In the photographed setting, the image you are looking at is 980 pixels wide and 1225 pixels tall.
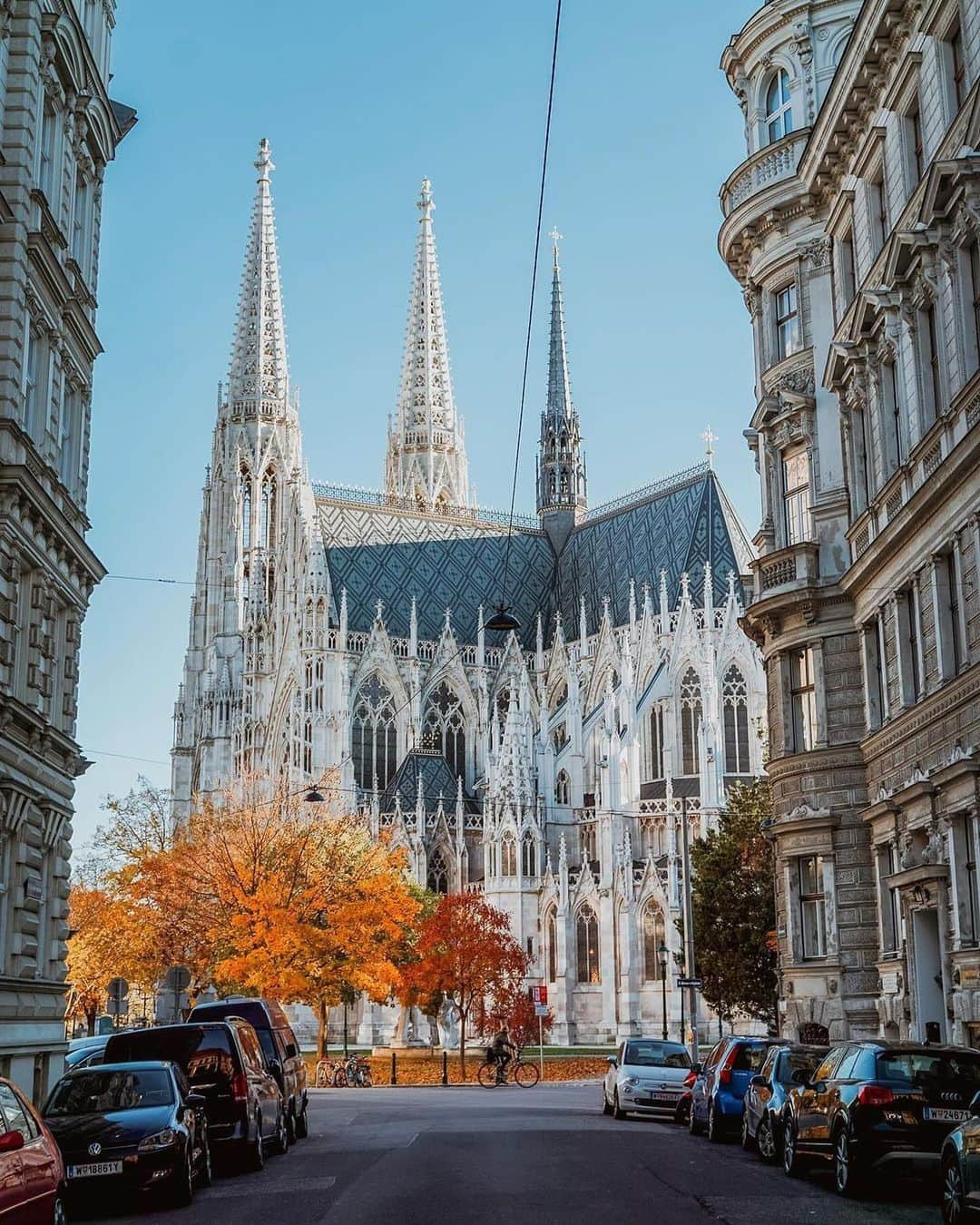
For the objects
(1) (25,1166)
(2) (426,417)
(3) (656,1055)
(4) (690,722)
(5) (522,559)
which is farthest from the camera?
(2) (426,417)

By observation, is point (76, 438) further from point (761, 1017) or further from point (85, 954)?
point (85, 954)

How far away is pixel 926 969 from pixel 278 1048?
912 centimetres

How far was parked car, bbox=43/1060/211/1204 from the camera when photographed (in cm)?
1545

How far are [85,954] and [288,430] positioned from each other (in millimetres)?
49168

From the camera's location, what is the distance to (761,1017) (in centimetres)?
4628

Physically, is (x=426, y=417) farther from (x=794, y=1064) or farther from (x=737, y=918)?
(x=794, y=1064)

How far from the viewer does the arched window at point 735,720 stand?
76.2 m

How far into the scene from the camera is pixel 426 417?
11075cm

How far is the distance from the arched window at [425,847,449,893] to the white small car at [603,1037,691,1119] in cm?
5086

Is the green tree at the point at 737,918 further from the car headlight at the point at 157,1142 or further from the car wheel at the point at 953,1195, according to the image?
the car wheel at the point at 953,1195

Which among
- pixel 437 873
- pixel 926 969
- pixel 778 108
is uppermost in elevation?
pixel 778 108

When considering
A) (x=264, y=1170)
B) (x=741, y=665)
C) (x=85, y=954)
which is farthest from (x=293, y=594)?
(x=264, y=1170)

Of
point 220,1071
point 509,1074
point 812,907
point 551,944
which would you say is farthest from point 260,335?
point 220,1071

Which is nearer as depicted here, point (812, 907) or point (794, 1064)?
point (794, 1064)
